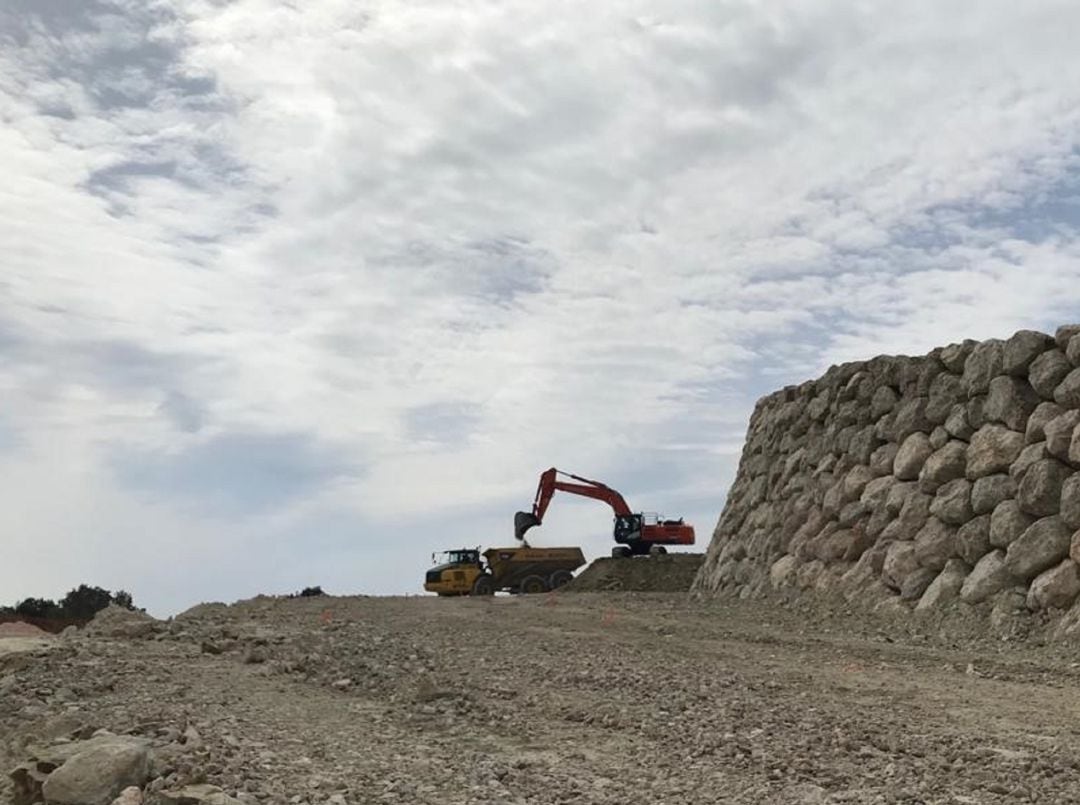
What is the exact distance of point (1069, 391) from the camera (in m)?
12.0

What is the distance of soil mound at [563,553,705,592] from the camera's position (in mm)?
26906

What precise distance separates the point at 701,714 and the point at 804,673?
2535 mm

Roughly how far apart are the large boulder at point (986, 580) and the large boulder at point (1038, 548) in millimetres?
109

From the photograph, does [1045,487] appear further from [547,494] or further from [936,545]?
[547,494]

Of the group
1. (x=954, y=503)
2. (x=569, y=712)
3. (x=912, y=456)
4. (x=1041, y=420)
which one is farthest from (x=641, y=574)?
(x=569, y=712)

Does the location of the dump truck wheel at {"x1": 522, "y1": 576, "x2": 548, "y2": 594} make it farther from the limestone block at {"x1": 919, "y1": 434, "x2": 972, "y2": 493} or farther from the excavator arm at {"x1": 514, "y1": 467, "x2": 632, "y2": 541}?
the limestone block at {"x1": 919, "y1": 434, "x2": 972, "y2": 493}

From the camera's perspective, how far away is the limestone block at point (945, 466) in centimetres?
1348

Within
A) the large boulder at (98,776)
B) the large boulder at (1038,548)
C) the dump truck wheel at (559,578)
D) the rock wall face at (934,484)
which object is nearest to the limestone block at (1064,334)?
the rock wall face at (934,484)

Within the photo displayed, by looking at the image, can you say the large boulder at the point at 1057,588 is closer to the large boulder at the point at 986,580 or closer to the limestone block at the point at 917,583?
the large boulder at the point at 986,580

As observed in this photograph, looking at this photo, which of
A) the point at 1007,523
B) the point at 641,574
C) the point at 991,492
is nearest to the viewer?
the point at 1007,523

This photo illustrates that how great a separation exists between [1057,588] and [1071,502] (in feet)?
3.25

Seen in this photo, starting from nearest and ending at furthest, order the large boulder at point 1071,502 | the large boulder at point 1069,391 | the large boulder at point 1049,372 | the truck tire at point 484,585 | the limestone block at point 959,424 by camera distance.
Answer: the large boulder at point 1071,502, the large boulder at point 1069,391, the large boulder at point 1049,372, the limestone block at point 959,424, the truck tire at point 484,585

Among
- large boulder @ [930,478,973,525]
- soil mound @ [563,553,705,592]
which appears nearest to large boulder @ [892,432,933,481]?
large boulder @ [930,478,973,525]

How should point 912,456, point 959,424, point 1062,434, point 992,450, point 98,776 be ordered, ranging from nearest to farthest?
point 98,776, point 1062,434, point 992,450, point 959,424, point 912,456
